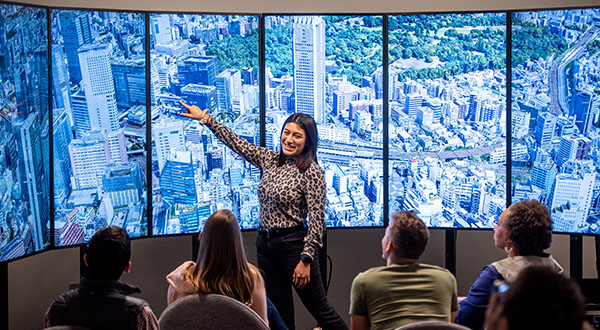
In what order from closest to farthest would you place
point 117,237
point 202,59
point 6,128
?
point 117,237 < point 6,128 < point 202,59

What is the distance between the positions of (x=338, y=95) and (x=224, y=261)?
1973 millimetres

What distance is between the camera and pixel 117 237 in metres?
2.20

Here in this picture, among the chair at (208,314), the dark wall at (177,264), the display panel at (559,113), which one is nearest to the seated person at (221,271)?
the chair at (208,314)

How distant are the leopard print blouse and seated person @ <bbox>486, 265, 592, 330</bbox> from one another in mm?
2304

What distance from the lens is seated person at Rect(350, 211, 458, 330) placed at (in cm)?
231

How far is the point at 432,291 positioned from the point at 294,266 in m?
1.34

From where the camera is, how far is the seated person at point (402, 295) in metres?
2.31

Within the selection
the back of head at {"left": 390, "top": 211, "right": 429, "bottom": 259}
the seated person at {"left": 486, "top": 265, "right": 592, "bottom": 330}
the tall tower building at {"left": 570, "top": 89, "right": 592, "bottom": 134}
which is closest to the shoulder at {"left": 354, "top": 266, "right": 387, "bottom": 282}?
the back of head at {"left": 390, "top": 211, "right": 429, "bottom": 259}

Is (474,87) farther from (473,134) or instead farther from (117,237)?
(117,237)

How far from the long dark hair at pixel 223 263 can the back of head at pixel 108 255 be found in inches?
12.6

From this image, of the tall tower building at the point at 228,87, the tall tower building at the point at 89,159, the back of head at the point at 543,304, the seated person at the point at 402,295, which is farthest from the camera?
the tall tower building at the point at 228,87

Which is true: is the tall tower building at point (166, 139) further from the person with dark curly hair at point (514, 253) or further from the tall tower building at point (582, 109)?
the tall tower building at point (582, 109)

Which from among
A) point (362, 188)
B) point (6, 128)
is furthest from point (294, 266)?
point (6, 128)

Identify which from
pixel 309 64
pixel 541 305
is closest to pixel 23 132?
pixel 309 64
